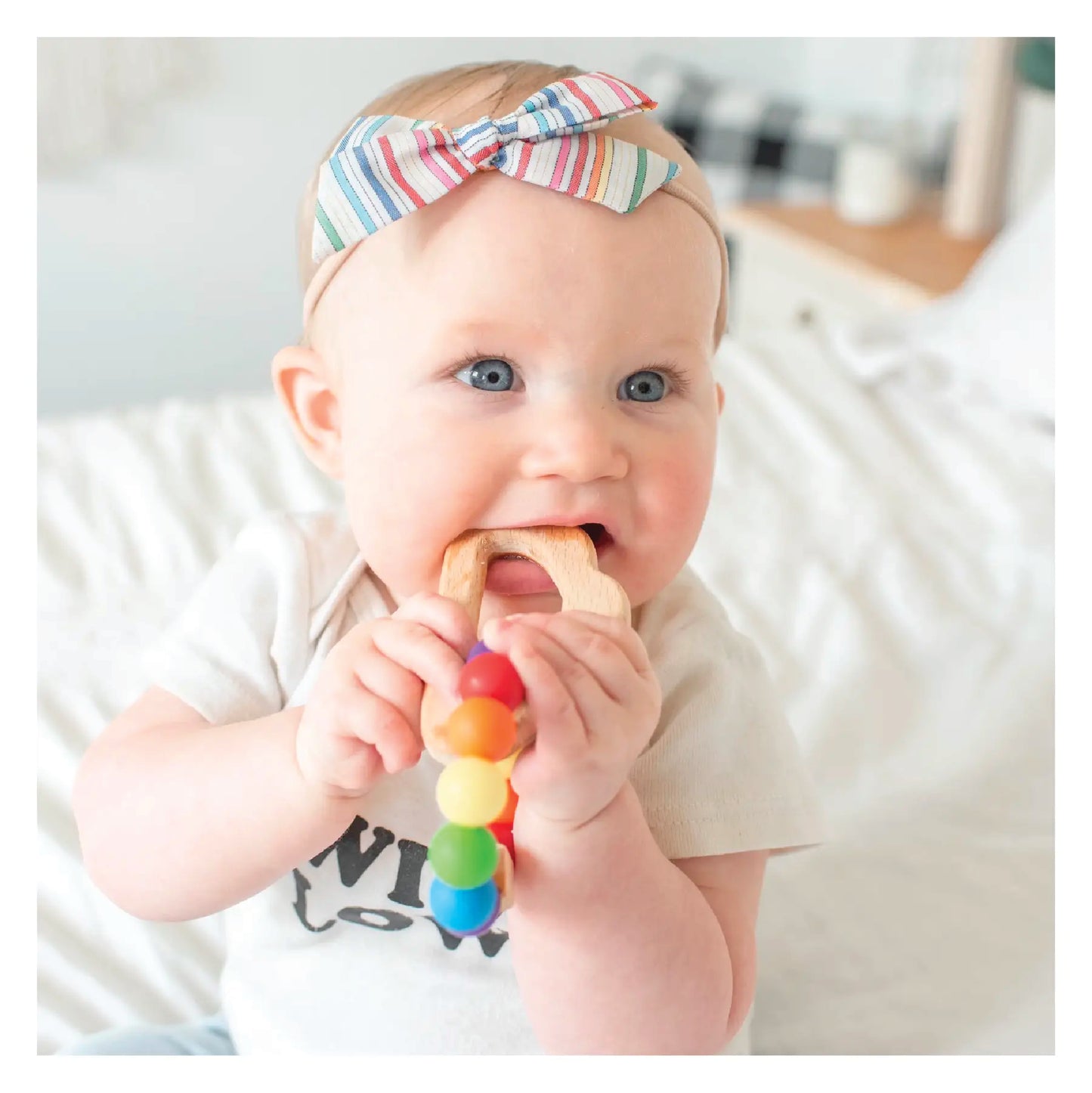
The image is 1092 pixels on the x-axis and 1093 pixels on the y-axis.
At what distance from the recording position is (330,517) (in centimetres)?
85

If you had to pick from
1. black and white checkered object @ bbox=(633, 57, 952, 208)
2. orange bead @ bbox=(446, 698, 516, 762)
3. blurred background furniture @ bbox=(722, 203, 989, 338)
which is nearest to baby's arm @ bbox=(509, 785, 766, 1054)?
orange bead @ bbox=(446, 698, 516, 762)

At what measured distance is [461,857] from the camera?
510mm

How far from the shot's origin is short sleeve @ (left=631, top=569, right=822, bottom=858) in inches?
28.6

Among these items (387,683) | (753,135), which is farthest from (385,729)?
(753,135)

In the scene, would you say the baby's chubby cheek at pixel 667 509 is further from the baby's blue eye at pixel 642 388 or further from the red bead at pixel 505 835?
the red bead at pixel 505 835

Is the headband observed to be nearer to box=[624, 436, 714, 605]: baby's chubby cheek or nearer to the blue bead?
box=[624, 436, 714, 605]: baby's chubby cheek

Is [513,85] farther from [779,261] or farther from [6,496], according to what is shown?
[779,261]

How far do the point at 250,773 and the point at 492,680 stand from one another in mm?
217

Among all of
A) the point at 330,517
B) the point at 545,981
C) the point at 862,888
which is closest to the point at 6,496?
the point at 330,517

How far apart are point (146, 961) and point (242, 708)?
0.91ft

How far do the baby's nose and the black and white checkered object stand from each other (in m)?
2.18

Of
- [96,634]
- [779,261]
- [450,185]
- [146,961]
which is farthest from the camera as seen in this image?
[779,261]

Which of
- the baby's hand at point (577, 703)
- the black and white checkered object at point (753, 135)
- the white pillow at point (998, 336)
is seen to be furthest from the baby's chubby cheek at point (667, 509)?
the black and white checkered object at point (753, 135)

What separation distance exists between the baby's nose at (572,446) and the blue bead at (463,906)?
204 mm
